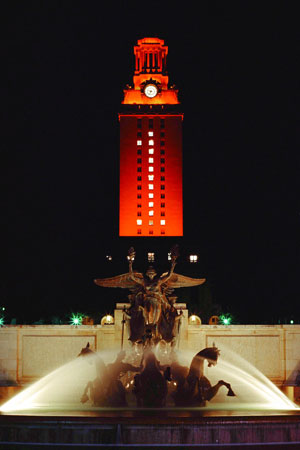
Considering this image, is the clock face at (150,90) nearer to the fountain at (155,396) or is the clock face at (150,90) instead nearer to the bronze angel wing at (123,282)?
the bronze angel wing at (123,282)

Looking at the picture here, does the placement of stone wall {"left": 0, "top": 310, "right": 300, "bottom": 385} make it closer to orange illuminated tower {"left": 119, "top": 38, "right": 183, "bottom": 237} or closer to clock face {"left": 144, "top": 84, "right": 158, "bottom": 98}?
orange illuminated tower {"left": 119, "top": 38, "right": 183, "bottom": 237}

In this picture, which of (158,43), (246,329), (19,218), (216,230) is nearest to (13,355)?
(246,329)

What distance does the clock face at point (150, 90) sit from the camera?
93.9 m

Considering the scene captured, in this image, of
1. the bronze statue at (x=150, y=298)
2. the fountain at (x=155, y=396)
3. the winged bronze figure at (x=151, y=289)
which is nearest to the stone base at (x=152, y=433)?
the fountain at (x=155, y=396)

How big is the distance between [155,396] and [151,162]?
251 feet

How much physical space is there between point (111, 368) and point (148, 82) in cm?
7860

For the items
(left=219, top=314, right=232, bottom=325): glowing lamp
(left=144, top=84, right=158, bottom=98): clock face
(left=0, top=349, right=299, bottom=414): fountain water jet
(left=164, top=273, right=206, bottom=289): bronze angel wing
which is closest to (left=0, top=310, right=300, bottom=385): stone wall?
(left=0, top=349, right=299, bottom=414): fountain water jet

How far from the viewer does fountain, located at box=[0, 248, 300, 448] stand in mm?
13914

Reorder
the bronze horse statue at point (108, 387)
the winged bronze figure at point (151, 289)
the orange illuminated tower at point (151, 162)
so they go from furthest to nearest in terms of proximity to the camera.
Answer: the orange illuminated tower at point (151, 162) → the winged bronze figure at point (151, 289) → the bronze horse statue at point (108, 387)

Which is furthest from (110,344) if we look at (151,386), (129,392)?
(151,386)

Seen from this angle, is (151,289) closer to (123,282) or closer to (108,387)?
(123,282)

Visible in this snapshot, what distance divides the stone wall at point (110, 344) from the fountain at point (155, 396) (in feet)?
1.90

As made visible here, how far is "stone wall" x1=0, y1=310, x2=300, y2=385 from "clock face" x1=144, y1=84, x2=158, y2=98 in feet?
235

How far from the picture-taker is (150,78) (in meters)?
95.6
